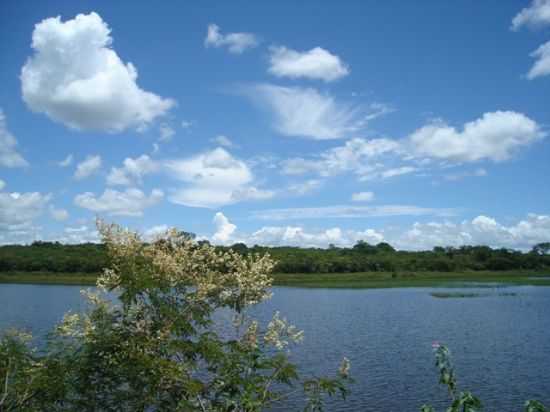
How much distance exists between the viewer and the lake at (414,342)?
2653 cm

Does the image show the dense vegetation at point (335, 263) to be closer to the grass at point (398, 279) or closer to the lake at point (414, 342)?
the grass at point (398, 279)

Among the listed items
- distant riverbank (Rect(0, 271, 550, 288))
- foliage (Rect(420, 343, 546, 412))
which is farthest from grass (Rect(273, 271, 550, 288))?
foliage (Rect(420, 343, 546, 412))

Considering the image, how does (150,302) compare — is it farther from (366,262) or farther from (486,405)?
(366,262)

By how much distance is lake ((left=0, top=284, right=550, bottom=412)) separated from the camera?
87.0 ft

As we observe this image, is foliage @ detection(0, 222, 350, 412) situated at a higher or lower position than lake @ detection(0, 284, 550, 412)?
higher

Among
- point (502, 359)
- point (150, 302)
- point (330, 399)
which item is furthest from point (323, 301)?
point (150, 302)

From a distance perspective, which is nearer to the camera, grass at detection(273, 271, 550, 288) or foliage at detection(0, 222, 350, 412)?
foliage at detection(0, 222, 350, 412)

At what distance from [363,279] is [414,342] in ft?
286

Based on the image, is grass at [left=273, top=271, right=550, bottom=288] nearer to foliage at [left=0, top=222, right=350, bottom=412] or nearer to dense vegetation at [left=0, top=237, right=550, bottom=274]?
dense vegetation at [left=0, top=237, right=550, bottom=274]

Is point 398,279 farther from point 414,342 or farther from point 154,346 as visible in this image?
point 154,346

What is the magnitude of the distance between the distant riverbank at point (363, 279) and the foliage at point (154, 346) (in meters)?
103

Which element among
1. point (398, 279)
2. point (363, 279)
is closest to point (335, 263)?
point (363, 279)

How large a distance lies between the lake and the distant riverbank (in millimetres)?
38968

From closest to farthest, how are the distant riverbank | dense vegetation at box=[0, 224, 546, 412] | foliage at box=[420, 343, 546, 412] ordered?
1. foliage at box=[420, 343, 546, 412]
2. dense vegetation at box=[0, 224, 546, 412]
3. the distant riverbank
